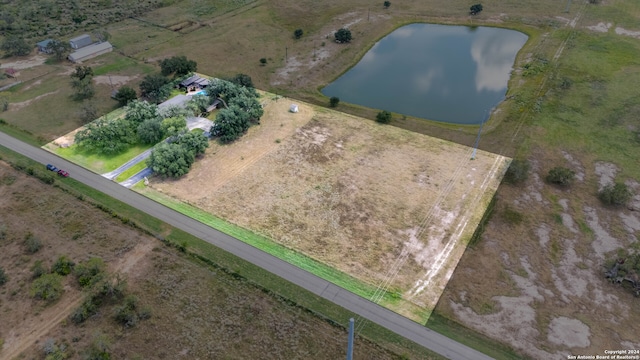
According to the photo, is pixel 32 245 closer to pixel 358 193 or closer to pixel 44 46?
pixel 358 193

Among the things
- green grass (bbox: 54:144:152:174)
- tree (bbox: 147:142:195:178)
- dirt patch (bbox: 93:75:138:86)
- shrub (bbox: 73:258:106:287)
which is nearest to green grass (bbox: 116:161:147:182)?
tree (bbox: 147:142:195:178)

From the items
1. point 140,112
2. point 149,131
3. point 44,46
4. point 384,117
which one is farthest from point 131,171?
point 44,46

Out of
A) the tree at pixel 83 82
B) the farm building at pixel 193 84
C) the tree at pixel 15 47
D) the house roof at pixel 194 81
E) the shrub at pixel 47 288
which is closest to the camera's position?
the shrub at pixel 47 288

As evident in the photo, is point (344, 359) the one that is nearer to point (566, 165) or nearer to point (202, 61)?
point (566, 165)

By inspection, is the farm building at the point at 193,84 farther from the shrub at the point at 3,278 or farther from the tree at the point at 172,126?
the shrub at the point at 3,278

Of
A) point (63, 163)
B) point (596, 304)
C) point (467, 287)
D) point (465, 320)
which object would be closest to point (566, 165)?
point (596, 304)

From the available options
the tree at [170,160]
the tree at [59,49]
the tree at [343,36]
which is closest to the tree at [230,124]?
the tree at [170,160]

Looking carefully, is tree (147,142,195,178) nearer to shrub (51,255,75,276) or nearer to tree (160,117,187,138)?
tree (160,117,187,138)
